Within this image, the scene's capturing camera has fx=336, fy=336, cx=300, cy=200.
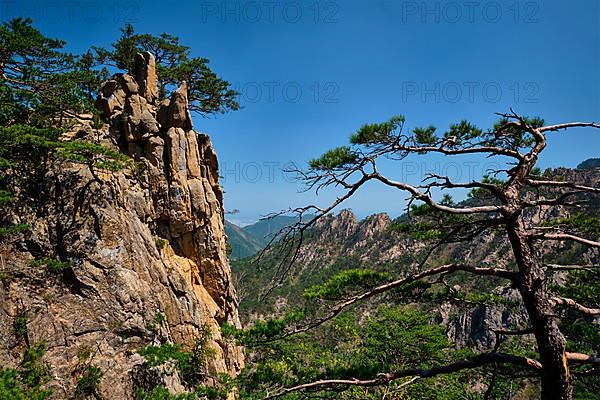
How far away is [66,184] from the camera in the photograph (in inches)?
455

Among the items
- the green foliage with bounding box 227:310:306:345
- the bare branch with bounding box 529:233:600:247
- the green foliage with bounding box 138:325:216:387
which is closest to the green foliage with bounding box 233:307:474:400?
the green foliage with bounding box 138:325:216:387

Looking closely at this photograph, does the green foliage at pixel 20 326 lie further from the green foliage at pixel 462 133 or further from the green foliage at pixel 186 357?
the green foliage at pixel 462 133

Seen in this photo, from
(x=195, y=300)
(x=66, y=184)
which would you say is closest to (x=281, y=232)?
(x=66, y=184)

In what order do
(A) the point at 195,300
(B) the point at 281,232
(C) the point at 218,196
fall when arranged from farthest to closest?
(C) the point at 218,196
(A) the point at 195,300
(B) the point at 281,232

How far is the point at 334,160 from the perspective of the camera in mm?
4637

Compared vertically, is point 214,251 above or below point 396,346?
above

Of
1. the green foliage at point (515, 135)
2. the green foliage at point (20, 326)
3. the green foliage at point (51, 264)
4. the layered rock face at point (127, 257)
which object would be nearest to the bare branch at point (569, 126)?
the green foliage at point (515, 135)

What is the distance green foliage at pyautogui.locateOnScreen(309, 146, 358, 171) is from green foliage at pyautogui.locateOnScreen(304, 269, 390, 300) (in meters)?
1.60

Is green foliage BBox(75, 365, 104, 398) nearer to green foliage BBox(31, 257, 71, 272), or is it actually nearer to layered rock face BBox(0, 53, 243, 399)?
layered rock face BBox(0, 53, 243, 399)

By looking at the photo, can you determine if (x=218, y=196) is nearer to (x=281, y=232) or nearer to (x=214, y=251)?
(x=214, y=251)

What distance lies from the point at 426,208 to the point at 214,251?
1341cm

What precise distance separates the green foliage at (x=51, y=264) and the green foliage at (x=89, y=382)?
305 cm

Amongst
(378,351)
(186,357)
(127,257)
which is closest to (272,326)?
(186,357)

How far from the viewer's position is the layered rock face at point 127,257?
9648 mm
